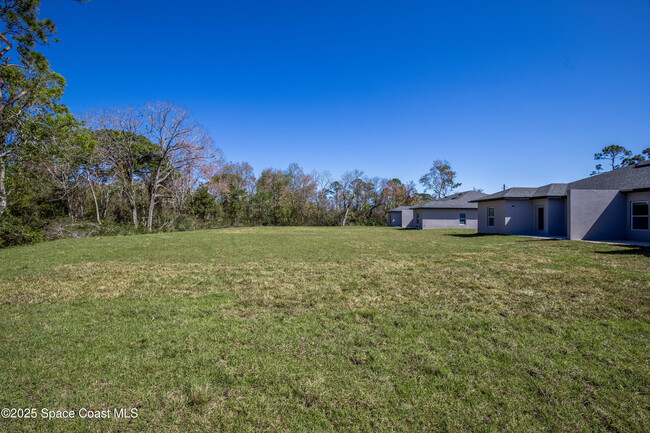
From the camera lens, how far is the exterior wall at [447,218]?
26.4m

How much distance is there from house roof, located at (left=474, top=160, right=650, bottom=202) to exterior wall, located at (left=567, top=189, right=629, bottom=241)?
2.23 feet

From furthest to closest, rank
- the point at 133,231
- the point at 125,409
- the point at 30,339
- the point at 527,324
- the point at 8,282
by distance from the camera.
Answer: the point at 133,231 → the point at 8,282 → the point at 527,324 → the point at 30,339 → the point at 125,409

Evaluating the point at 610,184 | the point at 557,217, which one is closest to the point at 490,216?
the point at 557,217

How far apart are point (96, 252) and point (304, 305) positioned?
914 centimetres

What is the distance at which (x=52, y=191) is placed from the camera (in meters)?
20.3

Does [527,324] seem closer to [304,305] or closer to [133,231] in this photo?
[304,305]

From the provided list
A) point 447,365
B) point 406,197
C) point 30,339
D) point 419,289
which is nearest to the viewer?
point 447,365

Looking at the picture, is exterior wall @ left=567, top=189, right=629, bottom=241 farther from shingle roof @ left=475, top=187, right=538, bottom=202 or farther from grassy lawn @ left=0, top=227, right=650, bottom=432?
grassy lawn @ left=0, top=227, right=650, bottom=432

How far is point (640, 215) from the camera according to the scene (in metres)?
12.0

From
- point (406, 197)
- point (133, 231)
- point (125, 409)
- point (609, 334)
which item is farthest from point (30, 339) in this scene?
point (406, 197)

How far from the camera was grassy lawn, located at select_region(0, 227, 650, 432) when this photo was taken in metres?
1.95

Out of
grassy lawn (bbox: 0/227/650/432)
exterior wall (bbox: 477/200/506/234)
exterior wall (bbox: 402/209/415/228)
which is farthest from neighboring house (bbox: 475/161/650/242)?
exterior wall (bbox: 402/209/415/228)

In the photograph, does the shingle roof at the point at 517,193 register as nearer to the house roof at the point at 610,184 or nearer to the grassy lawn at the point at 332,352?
the house roof at the point at 610,184

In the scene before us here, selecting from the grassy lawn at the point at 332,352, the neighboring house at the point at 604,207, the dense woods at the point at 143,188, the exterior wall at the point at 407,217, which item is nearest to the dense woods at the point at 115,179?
the dense woods at the point at 143,188
